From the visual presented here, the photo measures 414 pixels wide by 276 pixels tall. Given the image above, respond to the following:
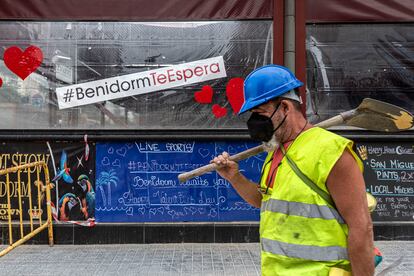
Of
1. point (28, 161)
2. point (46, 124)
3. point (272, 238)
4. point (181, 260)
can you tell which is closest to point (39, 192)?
point (28, 161)

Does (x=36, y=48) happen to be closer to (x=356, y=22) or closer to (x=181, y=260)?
(x=181, y=260)

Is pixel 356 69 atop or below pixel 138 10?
below

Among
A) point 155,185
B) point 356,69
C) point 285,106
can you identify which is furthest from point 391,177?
point 285,106

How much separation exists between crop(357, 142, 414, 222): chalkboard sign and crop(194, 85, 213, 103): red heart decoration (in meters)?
2.17

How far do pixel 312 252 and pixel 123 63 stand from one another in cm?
508

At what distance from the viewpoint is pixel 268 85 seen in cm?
207

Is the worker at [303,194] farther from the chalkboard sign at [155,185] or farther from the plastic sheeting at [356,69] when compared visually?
the plastic sheeting at [356,69]

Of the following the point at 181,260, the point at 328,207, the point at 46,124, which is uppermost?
the point at 46,124

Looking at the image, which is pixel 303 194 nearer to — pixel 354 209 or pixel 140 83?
pixel 354 209

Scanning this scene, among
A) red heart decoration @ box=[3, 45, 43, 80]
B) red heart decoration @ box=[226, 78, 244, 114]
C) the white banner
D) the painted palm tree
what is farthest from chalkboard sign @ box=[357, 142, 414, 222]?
A: red heart decoration @ box=[3, 45, 43, 80]

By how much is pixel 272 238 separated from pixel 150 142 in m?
4.52

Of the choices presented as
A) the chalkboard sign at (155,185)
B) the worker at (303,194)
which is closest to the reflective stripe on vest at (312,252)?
the worker at (303,194)

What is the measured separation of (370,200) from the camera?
2398mm

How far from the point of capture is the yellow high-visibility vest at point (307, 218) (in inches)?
75.0
